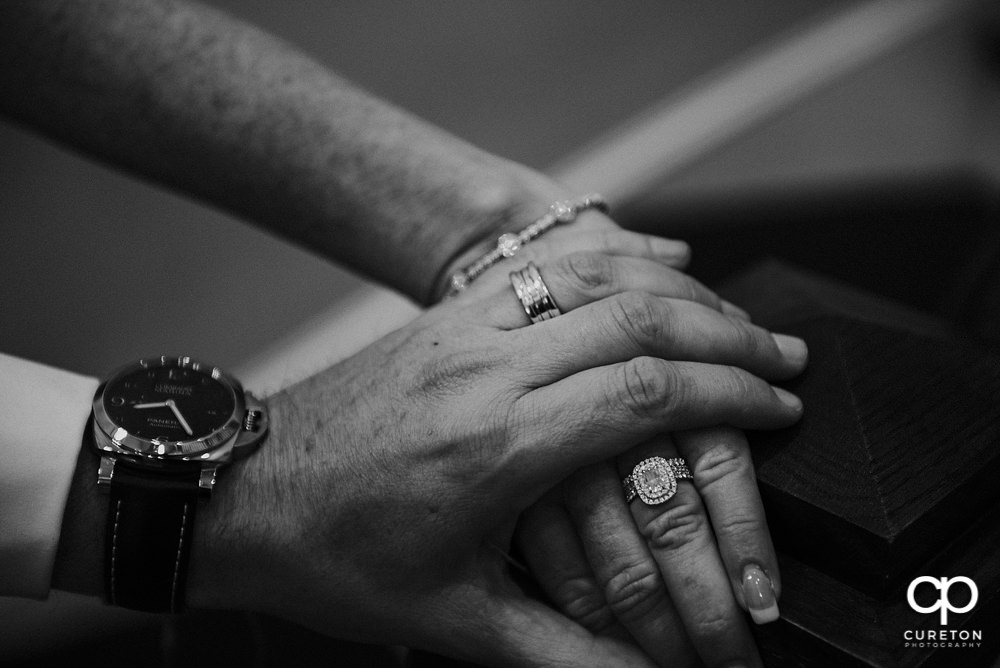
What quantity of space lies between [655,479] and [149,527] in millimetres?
390

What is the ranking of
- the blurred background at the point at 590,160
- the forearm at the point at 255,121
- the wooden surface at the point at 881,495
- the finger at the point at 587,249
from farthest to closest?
the blurred background at the point at 590,160 < the forearm at the point at 255,121 < the finger at the point at 587,249 < the wooden surface at the point at 881,495

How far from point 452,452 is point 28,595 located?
1.16 ft

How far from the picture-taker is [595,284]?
30.5 inches

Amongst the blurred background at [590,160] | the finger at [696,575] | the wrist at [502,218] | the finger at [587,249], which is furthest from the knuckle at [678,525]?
the blurred background at [590,160]

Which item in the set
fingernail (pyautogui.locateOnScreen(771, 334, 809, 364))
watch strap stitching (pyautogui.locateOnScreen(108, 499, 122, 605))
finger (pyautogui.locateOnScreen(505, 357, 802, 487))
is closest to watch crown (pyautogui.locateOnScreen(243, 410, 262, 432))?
watch strap stitching (pyautogui.locateOnScreen(108, 499, 122, 605))

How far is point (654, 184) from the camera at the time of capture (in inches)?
96.3

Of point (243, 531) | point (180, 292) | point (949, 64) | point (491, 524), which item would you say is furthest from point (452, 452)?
point (949, 64)

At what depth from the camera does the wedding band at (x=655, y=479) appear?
69 centimetres

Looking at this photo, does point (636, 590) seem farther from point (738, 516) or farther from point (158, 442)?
point (158, 442)

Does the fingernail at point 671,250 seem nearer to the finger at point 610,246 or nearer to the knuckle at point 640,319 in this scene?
the finger at point 610,246

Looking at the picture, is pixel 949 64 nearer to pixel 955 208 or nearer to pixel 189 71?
pixel 955 208

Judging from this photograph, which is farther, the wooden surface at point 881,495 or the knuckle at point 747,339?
the knuckle at point 747,339

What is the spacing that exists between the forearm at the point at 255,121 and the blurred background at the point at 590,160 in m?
0.49

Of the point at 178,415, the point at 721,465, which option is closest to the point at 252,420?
the point at 178,415
